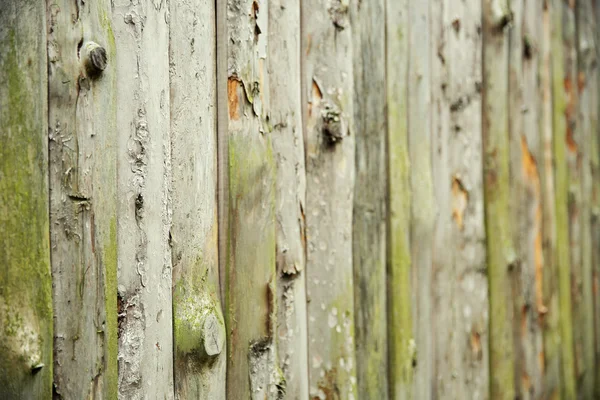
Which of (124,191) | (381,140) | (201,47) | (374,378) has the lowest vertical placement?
(374,378)

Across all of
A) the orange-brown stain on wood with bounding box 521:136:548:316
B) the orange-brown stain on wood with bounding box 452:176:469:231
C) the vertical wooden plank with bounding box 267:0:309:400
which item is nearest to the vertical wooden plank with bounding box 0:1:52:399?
the vertical wooden plank with bounding box 267:0:309:400

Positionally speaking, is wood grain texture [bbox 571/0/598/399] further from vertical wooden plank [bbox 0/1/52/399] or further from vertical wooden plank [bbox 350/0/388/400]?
vertical wooden plank [bbox 0/1/52/399]

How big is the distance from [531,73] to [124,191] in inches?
80.3

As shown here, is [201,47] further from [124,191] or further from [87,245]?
[87,245]

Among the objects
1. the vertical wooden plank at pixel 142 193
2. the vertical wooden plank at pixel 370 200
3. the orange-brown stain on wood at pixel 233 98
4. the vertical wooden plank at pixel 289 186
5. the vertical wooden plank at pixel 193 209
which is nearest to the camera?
the vertical wooden plank at pixel 142 193

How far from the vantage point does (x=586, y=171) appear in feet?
11.1

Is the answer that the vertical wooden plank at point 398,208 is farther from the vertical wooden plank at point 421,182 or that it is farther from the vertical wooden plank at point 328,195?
the vertical wooden plank at point 328,195

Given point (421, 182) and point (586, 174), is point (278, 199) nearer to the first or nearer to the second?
point (421, 182)

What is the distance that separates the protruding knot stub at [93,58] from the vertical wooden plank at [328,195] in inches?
26.3

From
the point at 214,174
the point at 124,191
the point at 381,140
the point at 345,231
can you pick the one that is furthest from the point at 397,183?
the point at 124,191

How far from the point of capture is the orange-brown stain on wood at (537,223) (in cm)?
284

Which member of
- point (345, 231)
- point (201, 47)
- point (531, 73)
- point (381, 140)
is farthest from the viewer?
point (531, 73)

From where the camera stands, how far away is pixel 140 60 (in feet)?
4.70

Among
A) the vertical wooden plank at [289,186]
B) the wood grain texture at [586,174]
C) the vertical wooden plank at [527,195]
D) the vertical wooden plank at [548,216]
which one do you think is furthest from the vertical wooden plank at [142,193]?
the wood grain texture at [586,174]
